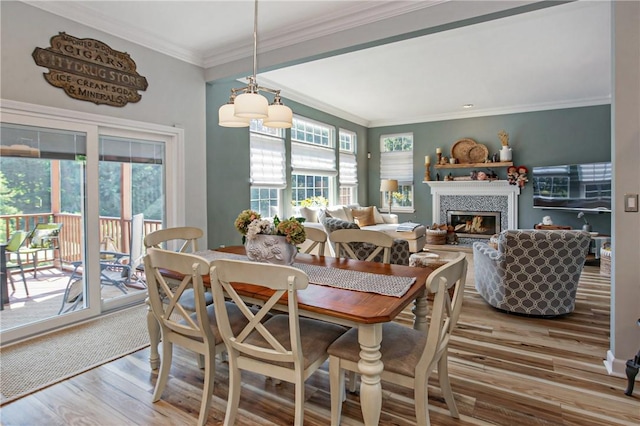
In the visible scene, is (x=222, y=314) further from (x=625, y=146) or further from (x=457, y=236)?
(x=457, y=236)

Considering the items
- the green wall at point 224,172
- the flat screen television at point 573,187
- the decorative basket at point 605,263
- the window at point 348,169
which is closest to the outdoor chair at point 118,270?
the green wall at point 224,172

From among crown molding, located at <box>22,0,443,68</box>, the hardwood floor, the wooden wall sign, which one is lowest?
the hardwood floor

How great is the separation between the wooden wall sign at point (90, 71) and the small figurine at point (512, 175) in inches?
258

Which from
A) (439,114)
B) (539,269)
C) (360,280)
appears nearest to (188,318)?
(360,280)

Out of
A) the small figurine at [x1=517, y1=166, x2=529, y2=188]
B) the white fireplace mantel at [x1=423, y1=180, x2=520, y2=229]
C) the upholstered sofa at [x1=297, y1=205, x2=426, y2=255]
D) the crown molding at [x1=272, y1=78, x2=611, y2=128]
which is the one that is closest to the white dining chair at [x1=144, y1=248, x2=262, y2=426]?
the upholstered sofa at [x1=297, y1=205, x2=426, y2=255]

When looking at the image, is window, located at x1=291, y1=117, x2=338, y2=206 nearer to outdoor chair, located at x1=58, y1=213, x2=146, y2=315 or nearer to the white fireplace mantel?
the white fireplace mantel

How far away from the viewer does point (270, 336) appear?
1702mm

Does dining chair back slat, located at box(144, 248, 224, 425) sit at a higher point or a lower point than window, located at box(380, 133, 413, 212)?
lower

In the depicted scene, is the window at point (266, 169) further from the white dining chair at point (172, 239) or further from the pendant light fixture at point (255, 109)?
the pendant light fixture at point (255, 109)

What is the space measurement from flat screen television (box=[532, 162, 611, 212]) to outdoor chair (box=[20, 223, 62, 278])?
7.51 meters

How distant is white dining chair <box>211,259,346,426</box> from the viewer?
1569mm

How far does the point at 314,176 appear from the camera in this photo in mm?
7039

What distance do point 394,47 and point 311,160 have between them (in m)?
2.99

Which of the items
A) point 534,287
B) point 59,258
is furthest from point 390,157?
point 59,258
